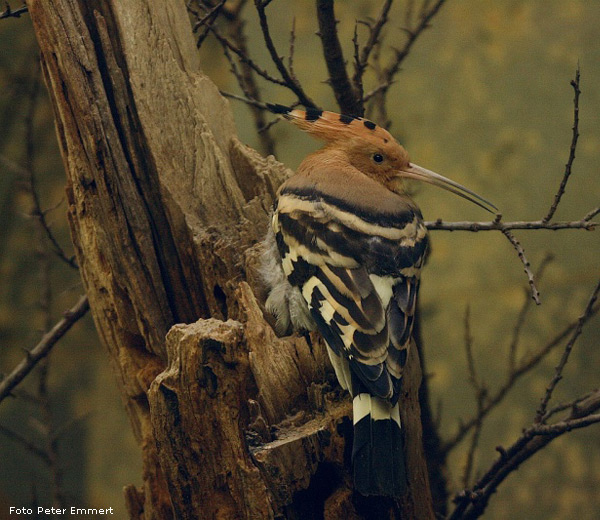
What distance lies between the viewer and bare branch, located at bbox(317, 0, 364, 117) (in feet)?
7.12

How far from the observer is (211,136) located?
91.0 inches

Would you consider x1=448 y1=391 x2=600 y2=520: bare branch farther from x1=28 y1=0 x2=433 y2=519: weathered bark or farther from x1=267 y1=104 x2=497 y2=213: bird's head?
x1=267 y1=104 x2=497 y2=213: bird's head

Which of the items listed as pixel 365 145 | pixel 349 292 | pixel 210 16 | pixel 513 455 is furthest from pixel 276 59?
pixel 513 455

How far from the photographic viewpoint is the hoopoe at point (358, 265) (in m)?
1.82

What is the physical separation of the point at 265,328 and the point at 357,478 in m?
0.47

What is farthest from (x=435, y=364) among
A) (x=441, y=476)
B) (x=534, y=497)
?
(x=441, y=476)

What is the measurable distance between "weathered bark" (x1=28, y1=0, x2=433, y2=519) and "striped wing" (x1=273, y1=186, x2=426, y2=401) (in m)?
0.10

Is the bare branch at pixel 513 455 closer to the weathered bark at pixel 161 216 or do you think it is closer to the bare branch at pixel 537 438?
the bare branch at pixel 537 438

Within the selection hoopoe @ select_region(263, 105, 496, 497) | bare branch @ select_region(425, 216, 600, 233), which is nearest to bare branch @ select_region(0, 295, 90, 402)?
hoopoe @ select_region(263, 105, 496, 497)

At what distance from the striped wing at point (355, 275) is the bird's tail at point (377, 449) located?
0.04m

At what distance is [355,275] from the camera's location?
6.86 ft

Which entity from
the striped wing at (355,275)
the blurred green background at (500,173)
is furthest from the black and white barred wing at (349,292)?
the blurred green background at (500,173)

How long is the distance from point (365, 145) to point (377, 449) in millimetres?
1060

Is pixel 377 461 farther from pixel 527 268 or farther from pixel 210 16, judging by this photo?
pixel 210 16
